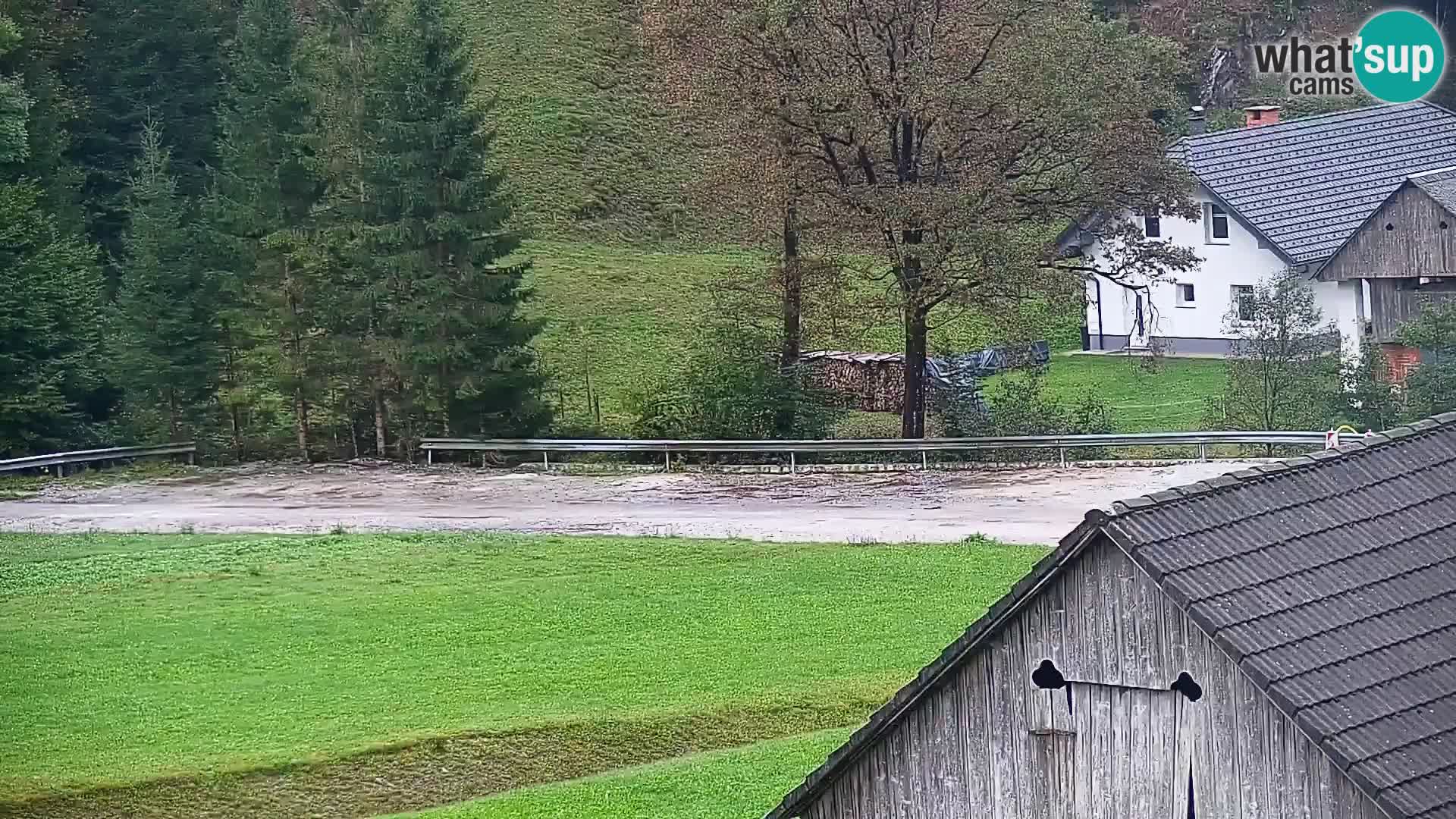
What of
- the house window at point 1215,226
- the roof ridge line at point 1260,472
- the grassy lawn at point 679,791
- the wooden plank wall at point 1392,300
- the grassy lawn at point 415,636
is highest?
the house window at point 1215,226

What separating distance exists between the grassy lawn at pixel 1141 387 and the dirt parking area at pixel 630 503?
15.6 ft

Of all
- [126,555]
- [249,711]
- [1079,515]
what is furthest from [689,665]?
[126,555]

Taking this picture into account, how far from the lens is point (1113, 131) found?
3438 cm

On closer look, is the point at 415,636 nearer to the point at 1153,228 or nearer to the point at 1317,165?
the point at 1153,228

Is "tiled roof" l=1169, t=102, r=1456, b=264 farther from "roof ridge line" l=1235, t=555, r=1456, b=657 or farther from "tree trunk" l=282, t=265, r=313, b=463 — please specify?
"roof ridge line" l=1235, t=555, r=1456, b=657

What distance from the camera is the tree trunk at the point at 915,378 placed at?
3766cm

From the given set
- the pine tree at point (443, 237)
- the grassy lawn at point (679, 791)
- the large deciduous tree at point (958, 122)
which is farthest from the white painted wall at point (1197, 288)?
the grassy lawn at point (679, 791)

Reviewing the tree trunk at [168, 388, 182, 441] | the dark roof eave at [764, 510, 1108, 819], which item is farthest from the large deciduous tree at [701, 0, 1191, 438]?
the dark roof eave at [764, 510, 1108, 819]

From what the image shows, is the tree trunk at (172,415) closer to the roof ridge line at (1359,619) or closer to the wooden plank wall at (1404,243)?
the wooden plank wall at (1404,243)

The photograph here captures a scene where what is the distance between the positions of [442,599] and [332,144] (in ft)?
51.0

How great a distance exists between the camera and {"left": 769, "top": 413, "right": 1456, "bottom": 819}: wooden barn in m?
8.98

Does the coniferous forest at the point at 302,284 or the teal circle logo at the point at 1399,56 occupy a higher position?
the teal circle logo at the point at 1399,56

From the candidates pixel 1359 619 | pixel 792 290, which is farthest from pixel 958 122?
pixel 1359 619

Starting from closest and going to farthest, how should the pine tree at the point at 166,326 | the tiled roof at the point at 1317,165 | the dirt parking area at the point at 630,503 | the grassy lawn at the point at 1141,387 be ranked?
the dirt parking area at the point at 630,503
the grassy lawn at the point at 1141,387
the pine tree at the point at 166,326
the tiled roof at the point at 1317,165
